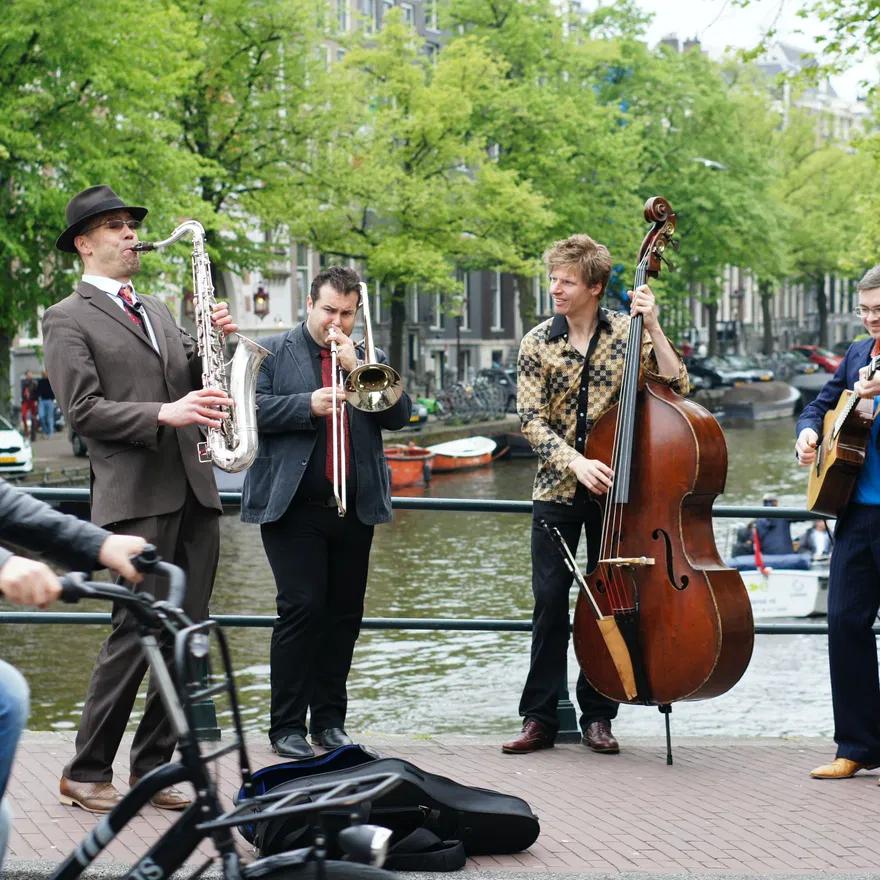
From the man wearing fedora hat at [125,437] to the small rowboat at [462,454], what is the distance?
27.9 metres

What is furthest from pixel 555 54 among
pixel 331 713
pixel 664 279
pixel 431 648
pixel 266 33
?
pixel 331 713

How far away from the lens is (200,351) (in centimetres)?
541

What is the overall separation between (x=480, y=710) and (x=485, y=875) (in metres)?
8.57

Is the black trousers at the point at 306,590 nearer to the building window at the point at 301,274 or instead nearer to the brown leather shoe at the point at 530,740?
the brown leather shoe at the point at 530,740

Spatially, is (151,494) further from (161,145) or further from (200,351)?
(161,145)

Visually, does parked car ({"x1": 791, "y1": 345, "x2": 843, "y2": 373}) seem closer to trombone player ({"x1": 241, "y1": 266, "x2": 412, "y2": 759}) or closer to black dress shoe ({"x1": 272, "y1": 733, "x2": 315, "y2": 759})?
trombone player ({"x1": 241, "y1": 266, "x2": 412, "y2": 759})

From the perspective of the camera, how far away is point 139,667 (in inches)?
200

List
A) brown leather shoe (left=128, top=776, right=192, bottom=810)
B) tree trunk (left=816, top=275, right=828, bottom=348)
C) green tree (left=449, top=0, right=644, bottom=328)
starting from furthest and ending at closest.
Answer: tree trunk (left=816, top=275, right=828, bottom=348) → green tree (left=449, top=0, right=644, bottom=328) → brown leather shoe (left=128, top=776, right=192, bottom=810)

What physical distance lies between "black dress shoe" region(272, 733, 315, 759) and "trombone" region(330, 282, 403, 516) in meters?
0.86

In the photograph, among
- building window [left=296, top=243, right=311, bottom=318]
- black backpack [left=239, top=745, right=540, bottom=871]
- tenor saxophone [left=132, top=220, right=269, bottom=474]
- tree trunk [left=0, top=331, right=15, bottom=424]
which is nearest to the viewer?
black backpack [left=239, top=745, right=540, bottom=871]

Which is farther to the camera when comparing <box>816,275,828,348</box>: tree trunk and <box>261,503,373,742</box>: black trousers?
<box>816,275,828,348</box>: tree trunk

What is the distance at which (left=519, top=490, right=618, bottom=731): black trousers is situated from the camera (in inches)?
240

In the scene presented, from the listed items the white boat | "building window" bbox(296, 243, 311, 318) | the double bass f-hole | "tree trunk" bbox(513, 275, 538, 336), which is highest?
"building window" bbox(296, 243, 311, 318)

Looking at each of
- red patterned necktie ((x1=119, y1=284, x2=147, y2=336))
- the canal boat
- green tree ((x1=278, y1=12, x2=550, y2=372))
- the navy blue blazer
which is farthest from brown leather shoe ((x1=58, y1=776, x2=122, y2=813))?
the canal boat
